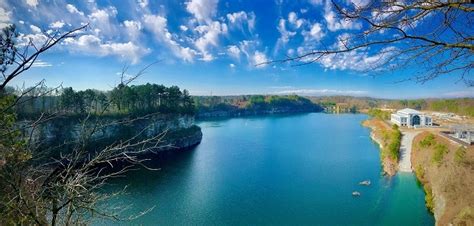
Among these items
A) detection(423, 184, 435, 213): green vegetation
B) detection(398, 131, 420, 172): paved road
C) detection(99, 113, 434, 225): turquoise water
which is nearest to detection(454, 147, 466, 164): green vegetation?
detection(423, 184, 435, 213): green vegetation

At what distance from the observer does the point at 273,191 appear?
15.2m

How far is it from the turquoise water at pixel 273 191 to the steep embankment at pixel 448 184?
0.57m

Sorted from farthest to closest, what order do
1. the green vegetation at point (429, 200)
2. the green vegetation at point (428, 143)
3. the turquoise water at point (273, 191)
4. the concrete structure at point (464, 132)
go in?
the concrete structure at point (464, 132), the green vegetation at point (428, 143), the green vegetation at point (429, 200), the turquoise water at point (273, 191)

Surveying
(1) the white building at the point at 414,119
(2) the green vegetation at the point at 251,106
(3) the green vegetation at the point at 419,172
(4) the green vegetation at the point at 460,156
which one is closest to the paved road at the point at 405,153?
(3) the green vegetation at the point at 419,172

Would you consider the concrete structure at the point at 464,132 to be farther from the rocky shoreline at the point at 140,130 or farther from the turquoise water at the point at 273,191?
the rocky shoreline at the point at 140,130

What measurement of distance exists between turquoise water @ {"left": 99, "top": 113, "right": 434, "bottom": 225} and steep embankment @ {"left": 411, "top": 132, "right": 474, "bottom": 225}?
570 millimetres

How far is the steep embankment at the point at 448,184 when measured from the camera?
10297 millimetres

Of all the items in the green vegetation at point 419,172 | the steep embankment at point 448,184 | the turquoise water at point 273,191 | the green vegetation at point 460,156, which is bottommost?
the turquoise water at point 273,191

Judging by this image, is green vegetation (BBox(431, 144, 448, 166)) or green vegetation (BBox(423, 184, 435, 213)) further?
green vegetation (BBox(431, 144, 448, 166))

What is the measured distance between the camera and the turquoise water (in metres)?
12.2

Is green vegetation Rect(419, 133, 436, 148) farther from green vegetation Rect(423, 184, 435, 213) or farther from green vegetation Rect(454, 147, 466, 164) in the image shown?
green vegetation Rect(423, 184, 435, 213)

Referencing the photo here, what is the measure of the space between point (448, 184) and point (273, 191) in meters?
6.94

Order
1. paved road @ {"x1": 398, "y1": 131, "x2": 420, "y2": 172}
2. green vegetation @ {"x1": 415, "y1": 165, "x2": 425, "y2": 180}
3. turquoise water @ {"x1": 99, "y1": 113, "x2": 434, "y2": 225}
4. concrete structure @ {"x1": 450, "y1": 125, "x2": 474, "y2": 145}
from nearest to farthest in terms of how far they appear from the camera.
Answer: turquoise water @ {"x1": 99, "y1": 113, "x2": 434, "y2": 225} < green vegetation @ {"x1": 415, "y1": 165, "x2": 425, "y2": 180} < paved road @ {"x1": 398, "y1": 131, "x2": 420, "y2": 172} < concrete structure @ {"x1": 450, "y1": 125, "x2": 474, "y2": 145}

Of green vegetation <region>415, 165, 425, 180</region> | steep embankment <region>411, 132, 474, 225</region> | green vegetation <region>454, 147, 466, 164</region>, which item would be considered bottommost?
green vegetation <region>415, 165, 425, 180</region>
